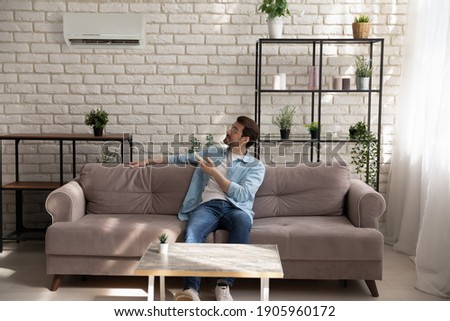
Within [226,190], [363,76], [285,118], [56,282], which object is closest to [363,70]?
[363,76]

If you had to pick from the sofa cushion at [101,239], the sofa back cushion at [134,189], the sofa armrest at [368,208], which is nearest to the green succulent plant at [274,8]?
the sofa back cushion at [134,189]

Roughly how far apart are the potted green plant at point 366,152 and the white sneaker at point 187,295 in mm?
2061

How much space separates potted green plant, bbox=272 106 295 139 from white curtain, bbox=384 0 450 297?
0.91m

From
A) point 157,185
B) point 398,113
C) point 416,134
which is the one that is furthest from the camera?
point 398,113

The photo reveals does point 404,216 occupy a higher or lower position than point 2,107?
lower

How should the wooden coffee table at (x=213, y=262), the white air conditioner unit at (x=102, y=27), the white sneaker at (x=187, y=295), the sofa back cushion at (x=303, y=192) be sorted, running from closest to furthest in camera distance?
1. the wooden coffee table at (x=213, y=262)
2. the white sneaker at (x=187, y=295)
3. the sofa back cushion at (x=303, y=192)
4. the white air conditioner unit at (x=102, y=27)

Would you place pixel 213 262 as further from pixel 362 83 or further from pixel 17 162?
pixel 17 162

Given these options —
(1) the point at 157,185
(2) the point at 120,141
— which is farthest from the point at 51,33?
(1) the point at 157,185

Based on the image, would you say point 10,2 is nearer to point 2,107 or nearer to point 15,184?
point 2,107

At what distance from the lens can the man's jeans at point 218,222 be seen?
4.13m

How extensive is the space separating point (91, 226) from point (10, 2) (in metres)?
2.32

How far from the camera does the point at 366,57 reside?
18.3ft

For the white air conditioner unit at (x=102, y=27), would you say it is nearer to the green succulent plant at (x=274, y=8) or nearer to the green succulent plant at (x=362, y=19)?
the green succulent plant at (x=274, y=8)

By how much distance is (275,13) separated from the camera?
205 inches
